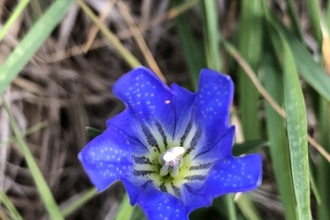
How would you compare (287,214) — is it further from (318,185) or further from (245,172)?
(245,172)

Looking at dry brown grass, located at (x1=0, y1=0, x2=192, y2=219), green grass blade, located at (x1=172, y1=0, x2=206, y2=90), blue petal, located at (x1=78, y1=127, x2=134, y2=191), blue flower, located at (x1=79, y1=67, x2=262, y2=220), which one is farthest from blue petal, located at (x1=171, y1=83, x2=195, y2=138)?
dry brown grass, located at (x1=0, y1=0, x2=192, y2=219)

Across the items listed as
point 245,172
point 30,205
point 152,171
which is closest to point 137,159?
point 152,171

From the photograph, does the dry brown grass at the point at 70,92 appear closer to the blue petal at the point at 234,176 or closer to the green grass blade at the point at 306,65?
the green grass blade at the point at 306,65

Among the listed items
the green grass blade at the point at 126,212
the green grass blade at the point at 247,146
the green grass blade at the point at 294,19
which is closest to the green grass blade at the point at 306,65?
the green grass blade at the point at 294,19

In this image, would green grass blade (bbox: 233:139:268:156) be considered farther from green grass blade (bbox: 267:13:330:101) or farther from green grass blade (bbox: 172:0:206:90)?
green grass blade (bbox: 172:0:206:90)

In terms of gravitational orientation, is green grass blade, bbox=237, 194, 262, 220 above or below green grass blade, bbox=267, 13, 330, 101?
below
